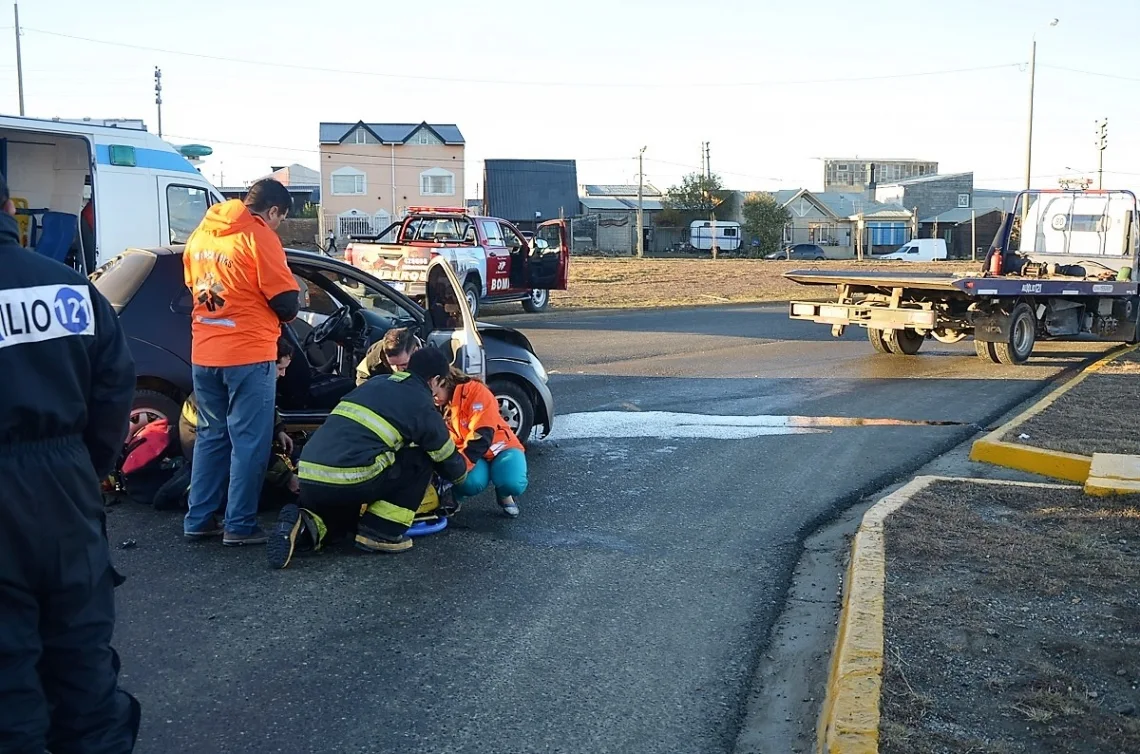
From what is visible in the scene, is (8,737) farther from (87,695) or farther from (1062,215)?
(1062,215)

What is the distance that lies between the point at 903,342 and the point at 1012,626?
11.2 meters

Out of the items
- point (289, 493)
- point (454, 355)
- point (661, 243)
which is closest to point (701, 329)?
point (454, 355)

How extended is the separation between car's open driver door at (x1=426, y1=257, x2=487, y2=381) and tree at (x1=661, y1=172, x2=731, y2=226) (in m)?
69.8

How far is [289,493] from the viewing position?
686cm

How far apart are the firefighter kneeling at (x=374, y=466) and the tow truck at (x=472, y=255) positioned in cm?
1225

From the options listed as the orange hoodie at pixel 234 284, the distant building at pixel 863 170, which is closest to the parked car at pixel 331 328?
the orange hoodie at pixel 234 284

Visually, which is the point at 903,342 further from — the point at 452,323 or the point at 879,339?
the point at 452,323

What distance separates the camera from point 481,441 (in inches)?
259

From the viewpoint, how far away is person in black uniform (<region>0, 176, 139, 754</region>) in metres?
2.71

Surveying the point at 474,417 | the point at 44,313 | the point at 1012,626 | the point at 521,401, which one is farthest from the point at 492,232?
the point at 44,313

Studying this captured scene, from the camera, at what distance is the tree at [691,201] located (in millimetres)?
76812

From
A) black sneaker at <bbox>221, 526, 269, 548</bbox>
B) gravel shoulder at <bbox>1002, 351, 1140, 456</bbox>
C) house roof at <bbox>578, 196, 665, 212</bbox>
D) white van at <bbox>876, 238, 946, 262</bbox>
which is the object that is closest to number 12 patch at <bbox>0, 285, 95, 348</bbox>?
black sneaker at <bbox>221, 526, 269, 548</bbox>

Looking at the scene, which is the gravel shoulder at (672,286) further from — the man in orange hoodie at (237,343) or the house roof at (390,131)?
the house roof at (390,131)

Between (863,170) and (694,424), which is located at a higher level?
(863,170)
